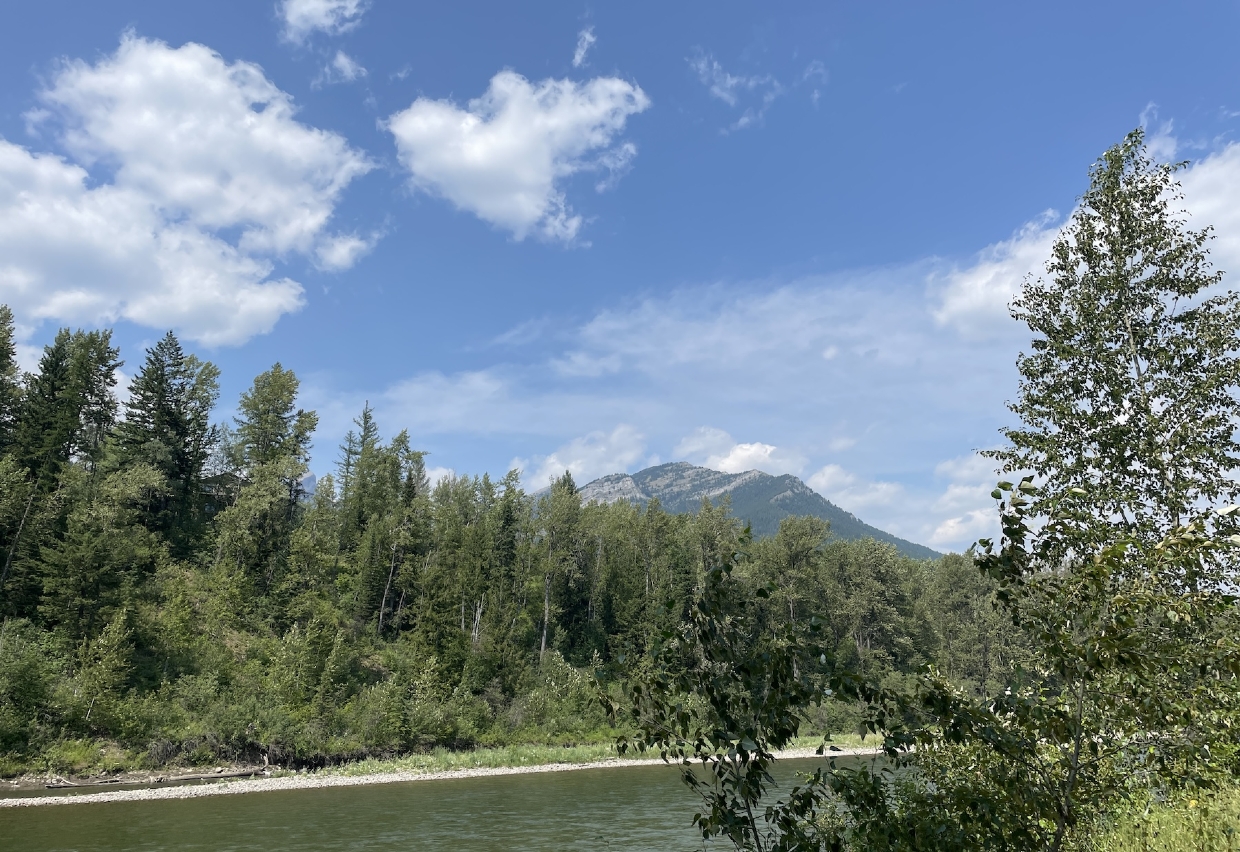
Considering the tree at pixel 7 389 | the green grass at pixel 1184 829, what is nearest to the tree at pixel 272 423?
the tree at pixel 7 389

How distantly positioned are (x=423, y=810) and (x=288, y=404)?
56.7 m

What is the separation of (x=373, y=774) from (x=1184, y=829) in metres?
47.8

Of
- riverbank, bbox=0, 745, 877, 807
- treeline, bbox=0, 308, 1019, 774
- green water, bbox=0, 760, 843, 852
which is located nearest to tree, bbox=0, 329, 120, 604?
treeline, bbox=0, 308, 1019, 774

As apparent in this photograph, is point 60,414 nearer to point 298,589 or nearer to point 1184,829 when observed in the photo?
point 298,589

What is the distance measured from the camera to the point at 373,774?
1774 inches

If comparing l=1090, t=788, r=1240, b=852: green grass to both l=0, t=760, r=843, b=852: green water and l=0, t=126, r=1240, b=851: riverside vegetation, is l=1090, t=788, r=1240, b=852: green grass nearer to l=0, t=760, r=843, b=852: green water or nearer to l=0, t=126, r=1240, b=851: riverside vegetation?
l=0, t=126, r=1240, b=851: riverside vegetation

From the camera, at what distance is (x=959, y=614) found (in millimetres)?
85938

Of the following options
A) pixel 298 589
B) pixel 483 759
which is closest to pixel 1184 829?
pixel 483 759

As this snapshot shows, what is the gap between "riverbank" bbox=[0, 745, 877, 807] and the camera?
34.8 m

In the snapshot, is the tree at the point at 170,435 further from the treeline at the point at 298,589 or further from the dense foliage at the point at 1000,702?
the dense foliage at the point at 1000,702

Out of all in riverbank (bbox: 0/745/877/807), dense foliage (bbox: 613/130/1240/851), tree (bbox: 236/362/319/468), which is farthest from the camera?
tree (bbox: 236/362/319/468)

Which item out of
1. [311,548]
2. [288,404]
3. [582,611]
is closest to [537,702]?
[582,611]

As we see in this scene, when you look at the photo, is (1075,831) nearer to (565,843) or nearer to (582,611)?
(565,843)

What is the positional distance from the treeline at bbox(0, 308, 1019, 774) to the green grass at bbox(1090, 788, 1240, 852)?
21.6 meters
